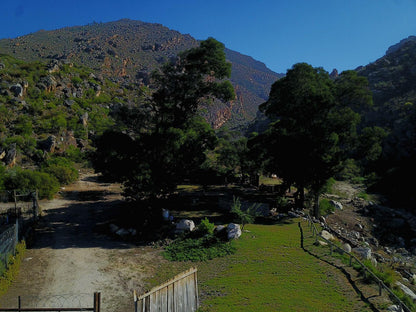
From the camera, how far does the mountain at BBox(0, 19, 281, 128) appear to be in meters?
98.6

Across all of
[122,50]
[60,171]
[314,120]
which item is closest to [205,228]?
[314,120]

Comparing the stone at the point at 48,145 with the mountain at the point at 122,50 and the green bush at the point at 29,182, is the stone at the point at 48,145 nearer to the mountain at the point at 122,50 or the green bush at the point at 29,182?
the green bush at the point at 29,182

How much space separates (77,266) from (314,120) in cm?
1901

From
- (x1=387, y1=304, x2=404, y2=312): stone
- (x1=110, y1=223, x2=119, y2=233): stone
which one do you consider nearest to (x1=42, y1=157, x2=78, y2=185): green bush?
(x1=110, y1=223, x2=119, y2=233): stone

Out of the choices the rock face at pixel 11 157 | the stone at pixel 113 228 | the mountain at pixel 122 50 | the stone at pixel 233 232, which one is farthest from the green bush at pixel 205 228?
the mountain at pixel 122 50

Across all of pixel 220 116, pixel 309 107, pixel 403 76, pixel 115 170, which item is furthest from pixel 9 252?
pixel 220 116

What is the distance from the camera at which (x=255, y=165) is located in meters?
38.1

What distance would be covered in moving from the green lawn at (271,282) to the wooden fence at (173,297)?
163 cm

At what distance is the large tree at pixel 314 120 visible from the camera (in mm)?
23641

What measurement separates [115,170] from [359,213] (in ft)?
73.5

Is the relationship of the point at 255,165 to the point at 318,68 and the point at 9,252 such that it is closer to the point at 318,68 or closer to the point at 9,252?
the point at 318,68

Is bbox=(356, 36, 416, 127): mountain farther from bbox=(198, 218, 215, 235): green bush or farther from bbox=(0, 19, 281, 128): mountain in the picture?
bbox=(198, 218, 215, 235): green bush

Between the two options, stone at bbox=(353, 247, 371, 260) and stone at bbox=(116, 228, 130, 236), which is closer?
stone at bbox=(353, 247, 371, 260)

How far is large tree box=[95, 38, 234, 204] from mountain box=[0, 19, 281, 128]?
70.1m
